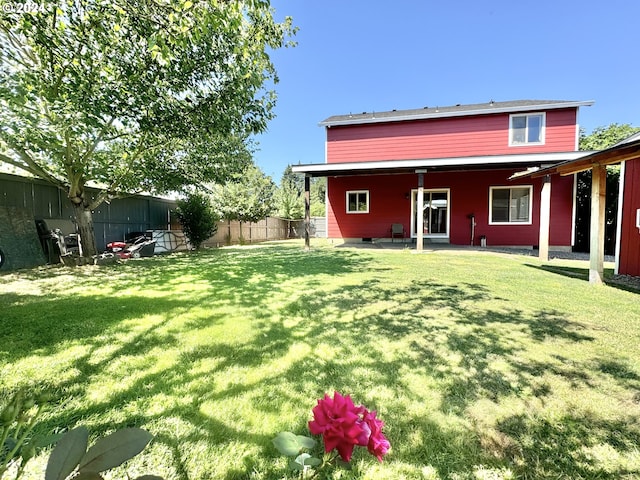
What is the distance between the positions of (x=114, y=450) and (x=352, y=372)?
177cm

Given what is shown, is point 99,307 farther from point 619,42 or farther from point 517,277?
point 619,42

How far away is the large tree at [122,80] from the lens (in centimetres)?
387

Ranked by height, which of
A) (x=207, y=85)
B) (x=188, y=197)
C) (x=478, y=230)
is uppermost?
(x=207, y=85)

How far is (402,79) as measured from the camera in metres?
15.6

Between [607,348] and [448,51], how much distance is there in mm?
13358

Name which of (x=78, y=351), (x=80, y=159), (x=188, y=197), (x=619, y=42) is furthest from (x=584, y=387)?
(x=619, y=42)

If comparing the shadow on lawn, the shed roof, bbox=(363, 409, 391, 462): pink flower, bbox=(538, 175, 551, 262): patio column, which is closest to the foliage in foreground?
bbox=(363, 409, 391, 462): pink flower

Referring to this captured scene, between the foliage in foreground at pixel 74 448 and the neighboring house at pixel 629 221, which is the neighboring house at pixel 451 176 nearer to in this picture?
the neighboring house at pixel 629 221

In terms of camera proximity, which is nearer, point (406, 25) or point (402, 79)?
point (406, 25)

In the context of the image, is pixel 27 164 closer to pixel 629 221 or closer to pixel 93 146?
pixel 93 146

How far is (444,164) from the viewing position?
8.88m

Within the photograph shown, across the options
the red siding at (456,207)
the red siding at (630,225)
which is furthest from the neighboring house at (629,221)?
the red siding at (456,207)

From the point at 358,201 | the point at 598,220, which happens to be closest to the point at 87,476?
the point at 598,220

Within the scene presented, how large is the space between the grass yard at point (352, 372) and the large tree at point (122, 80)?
3.12 m
